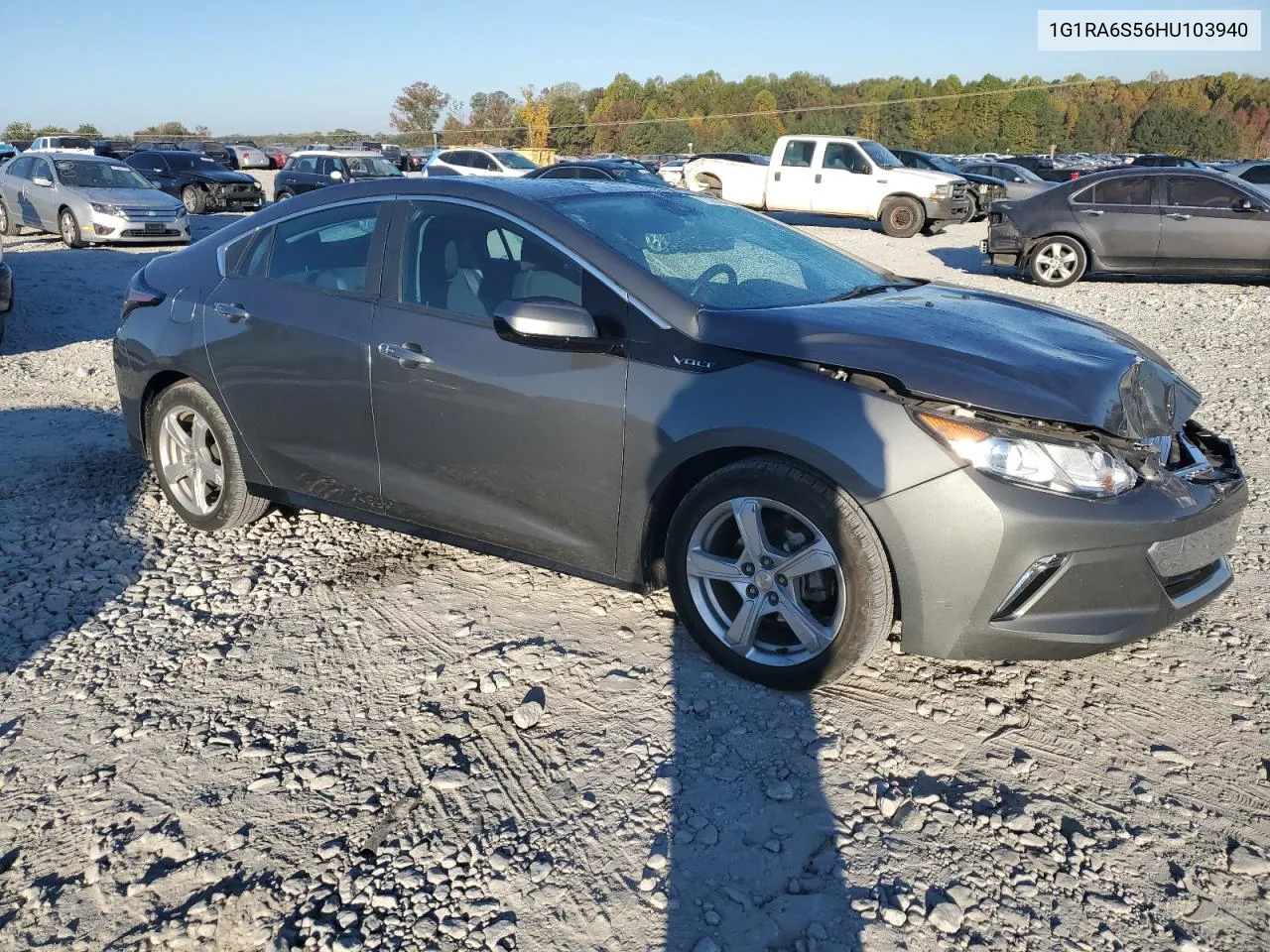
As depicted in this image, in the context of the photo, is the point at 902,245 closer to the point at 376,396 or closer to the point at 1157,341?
the point at 1157,341

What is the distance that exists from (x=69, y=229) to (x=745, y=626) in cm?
1652


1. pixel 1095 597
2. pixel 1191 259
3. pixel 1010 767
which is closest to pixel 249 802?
pixel 1010 767

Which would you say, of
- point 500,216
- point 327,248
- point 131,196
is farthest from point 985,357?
point 131,196

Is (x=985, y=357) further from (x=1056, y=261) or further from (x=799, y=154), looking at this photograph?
(x=799, y=154)

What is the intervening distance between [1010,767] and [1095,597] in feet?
1.82

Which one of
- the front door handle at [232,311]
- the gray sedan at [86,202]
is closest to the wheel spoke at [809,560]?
the front door handle at [232,311]

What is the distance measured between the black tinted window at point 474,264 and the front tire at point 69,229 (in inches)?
581

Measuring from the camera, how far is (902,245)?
735 inches

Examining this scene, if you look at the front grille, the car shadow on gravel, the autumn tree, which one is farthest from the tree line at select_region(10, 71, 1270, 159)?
the car shadow on gravel

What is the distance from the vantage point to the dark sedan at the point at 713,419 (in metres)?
2.94

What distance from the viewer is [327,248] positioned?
4.18 metres

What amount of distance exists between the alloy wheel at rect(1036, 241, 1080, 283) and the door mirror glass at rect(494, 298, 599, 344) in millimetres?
11985

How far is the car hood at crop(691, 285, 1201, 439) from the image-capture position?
9.81ft

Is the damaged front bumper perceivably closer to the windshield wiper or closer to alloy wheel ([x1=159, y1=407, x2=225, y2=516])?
the windshield wiper
